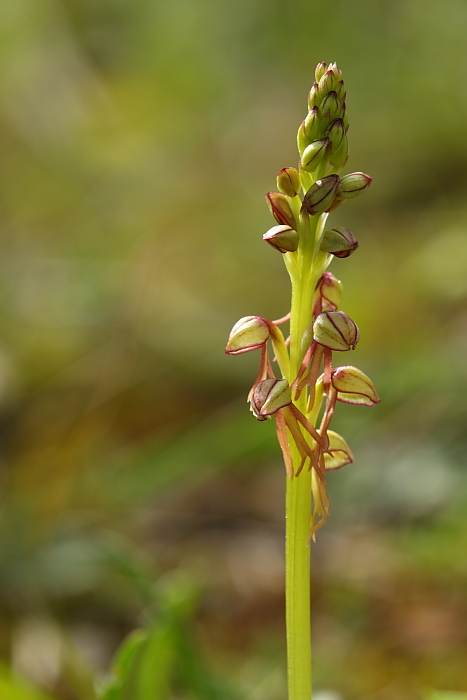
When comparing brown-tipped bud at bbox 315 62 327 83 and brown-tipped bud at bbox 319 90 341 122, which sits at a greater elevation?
brown-tipped bud at bbox 315 62 327 83

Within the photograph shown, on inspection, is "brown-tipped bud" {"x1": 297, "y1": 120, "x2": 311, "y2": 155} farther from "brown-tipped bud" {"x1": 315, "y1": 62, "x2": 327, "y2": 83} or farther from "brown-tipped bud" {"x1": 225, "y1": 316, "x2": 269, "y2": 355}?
"brown-tipped bud" {"x1": 225, "y1": 316, "x2": 269, "y2": 355}

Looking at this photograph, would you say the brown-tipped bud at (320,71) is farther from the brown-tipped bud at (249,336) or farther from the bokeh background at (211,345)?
the bokeh background at (211,345)

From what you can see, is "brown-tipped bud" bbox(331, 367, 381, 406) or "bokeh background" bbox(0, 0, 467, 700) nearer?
"brown-tipped bud" bbox(331, 367, 381, 406)

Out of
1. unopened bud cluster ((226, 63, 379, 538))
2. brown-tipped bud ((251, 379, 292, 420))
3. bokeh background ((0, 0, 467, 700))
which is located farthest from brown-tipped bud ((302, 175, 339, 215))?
bokeh background ((0, 0, 467, 700))

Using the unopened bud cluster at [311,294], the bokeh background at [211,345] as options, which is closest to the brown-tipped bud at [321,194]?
the unopened bud cluster at [311,294]

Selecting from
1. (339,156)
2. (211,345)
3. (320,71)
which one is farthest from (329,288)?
(211,345)

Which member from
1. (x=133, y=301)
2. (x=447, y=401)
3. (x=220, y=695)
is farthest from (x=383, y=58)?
(x=220, y=695)

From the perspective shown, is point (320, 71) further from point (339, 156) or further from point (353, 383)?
point (353, 383)

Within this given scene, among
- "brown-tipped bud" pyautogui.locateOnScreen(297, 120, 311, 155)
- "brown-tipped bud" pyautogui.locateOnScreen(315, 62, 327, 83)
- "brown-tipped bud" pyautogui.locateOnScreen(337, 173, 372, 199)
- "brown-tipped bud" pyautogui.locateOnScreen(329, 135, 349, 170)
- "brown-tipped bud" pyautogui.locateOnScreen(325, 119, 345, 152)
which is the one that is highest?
"brown-tipped bud" pyautogui.locateOnScreen(315, 62, 327, 83)
